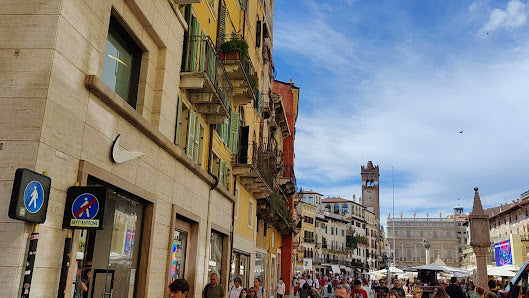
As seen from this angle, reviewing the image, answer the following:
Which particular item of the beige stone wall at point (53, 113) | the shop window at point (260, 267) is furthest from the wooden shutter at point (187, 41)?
the shop window at point (260, 267)

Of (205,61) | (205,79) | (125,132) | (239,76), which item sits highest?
(239,76)

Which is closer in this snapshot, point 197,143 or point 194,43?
point 194,43

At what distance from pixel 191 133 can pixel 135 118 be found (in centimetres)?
400

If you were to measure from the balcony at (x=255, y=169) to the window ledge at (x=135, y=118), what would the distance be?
20.6 ft

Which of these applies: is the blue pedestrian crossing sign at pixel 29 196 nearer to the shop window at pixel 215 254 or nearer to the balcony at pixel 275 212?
the shop window at pixel 215 254

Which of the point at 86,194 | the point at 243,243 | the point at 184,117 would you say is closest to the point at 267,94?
the point at 243,243

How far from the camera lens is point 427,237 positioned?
11794 centimetres

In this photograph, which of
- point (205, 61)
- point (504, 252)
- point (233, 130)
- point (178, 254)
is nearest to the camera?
point (178, 254)

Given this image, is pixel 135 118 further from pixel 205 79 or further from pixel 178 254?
pixel 178 254

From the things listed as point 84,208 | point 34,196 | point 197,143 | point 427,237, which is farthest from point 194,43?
point 427,237

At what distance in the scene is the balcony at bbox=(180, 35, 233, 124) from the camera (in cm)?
1212

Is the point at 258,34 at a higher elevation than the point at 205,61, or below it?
higher

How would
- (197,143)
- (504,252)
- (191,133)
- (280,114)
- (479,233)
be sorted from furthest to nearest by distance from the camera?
1. (504,252)
2. (280,114)
3. (479,233)
4. (197,143)
5. (191,133)

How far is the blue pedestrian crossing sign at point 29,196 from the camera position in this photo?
5461 mm
